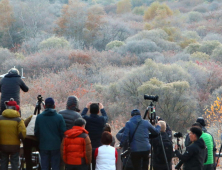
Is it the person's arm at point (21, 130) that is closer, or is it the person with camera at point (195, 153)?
the person with camera at point (195, 153)

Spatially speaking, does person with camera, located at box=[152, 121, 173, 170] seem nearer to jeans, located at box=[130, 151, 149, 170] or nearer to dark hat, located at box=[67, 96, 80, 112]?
jeans, located at box=[130, 151, 149, 170]

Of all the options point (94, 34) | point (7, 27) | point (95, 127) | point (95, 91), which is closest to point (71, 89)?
point (95, 91)

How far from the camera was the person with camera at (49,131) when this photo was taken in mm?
6031

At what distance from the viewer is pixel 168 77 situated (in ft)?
67.1

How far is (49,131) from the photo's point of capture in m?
6.04

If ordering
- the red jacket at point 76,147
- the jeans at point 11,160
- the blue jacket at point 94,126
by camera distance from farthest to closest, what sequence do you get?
the blue jacket at point 94,126
the jeans at point 11,160
the red jacket at point 76,147

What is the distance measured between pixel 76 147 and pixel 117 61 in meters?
23.5

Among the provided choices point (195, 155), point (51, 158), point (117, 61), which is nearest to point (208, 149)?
point (195, 155)

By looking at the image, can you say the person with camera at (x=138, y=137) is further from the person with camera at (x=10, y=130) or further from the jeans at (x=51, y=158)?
the person with camera at (x=10, y=130)

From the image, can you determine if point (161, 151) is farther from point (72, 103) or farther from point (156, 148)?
point (72, 103)

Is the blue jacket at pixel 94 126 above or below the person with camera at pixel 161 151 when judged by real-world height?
above

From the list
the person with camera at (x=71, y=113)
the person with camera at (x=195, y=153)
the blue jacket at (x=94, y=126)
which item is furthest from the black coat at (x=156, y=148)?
the person with camera at (x=71, y=113)

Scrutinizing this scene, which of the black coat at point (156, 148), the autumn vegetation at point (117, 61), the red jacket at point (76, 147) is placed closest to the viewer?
the red jacket at point (76, 147)

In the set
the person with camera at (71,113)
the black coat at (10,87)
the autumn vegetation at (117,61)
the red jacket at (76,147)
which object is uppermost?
the autumn vegetation at (117,61)
